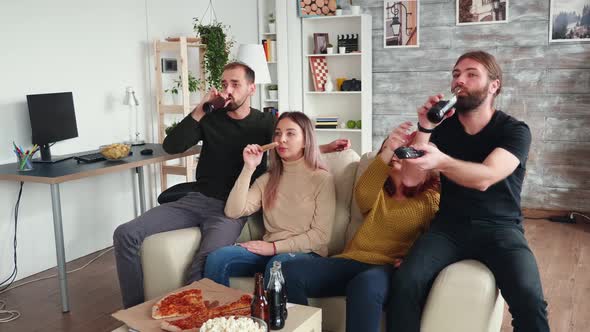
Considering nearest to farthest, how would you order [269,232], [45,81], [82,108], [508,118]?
1. [508,118]
2. [269,232]
3. [45,81]
4. [82,108]

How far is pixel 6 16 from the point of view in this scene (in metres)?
3.57

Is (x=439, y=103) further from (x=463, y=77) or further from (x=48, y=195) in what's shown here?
(x=48, y=195)

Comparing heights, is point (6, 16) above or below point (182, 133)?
above

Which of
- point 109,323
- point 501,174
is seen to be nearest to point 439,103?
point 501,174

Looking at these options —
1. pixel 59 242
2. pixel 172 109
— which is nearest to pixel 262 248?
pixel 59 242

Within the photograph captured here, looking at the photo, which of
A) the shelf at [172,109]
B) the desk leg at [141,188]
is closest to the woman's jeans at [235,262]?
the desk leg at [141,188]

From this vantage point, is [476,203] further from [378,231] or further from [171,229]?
[171,229]

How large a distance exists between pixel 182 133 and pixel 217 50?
1.82 m

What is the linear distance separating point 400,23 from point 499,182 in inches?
146

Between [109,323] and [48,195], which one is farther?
[48,195]

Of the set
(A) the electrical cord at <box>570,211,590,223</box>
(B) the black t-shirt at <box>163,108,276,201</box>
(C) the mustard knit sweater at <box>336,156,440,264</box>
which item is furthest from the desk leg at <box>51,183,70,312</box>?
(A) the electrical cord at <box>570,211,590,223</box>

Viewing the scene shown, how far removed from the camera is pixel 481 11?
5312 mm

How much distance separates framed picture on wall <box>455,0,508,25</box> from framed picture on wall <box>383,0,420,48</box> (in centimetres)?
40

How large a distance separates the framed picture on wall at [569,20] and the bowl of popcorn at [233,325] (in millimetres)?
4364
